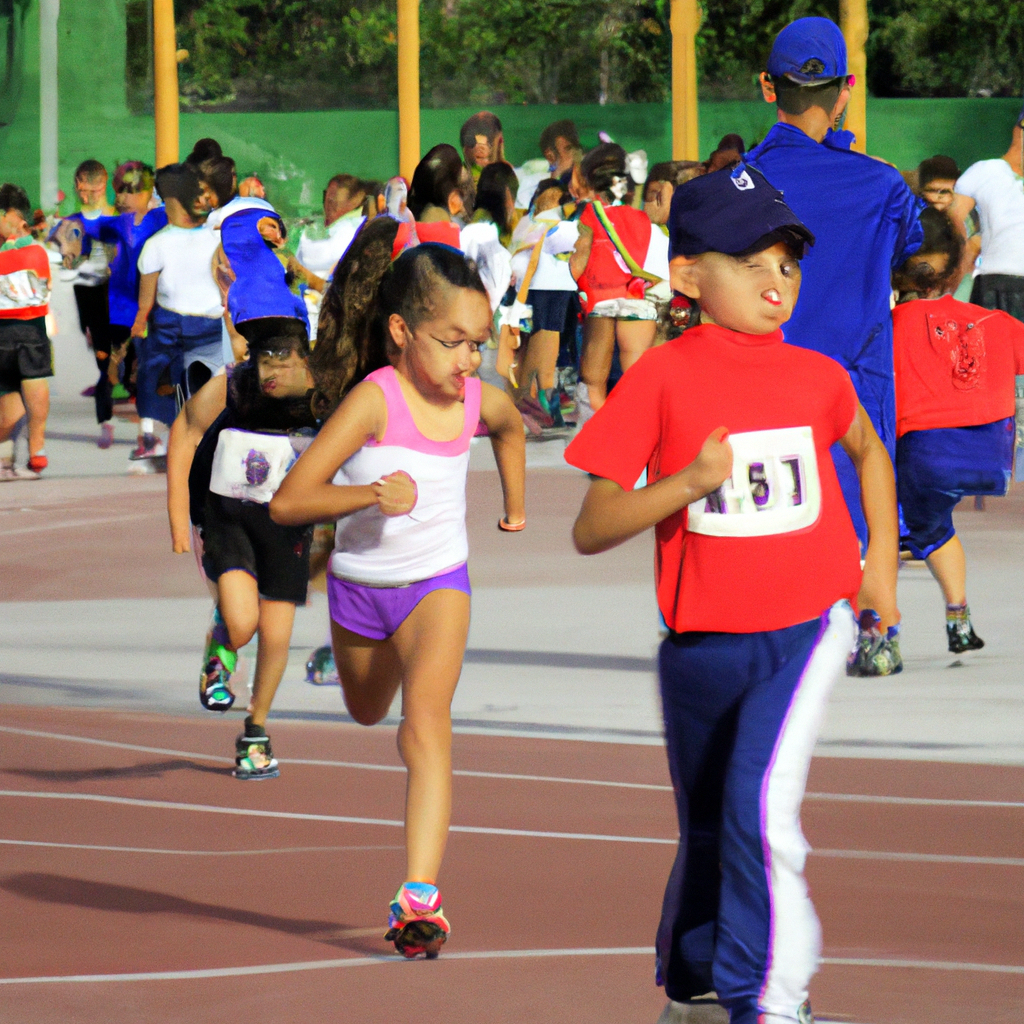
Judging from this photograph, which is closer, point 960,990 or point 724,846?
point 724,846

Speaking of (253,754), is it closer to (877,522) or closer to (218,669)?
(218,669)

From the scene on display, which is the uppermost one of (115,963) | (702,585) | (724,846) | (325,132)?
(325,132)

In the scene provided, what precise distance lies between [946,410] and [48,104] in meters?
24.8

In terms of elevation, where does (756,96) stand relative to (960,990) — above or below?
above

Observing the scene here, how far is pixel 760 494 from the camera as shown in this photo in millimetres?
4082

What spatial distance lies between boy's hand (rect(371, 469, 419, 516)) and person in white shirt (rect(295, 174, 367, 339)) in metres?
10.5

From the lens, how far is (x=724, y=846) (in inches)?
158

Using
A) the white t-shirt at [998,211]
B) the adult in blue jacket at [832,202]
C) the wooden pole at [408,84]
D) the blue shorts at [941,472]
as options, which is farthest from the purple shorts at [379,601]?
the wooden pole at [408,84]

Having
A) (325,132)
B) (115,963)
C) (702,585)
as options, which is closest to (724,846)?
(702,585)

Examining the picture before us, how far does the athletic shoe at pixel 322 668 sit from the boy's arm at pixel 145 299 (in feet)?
20.4

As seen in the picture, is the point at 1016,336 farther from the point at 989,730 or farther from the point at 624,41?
the point at 624,41

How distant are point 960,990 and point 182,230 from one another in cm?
1031

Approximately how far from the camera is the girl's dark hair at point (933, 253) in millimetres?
8695

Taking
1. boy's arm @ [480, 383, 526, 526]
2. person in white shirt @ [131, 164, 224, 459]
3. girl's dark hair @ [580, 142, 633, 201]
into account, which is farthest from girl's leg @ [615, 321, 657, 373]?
boy's arm @ [480, 383, 526, 526]
